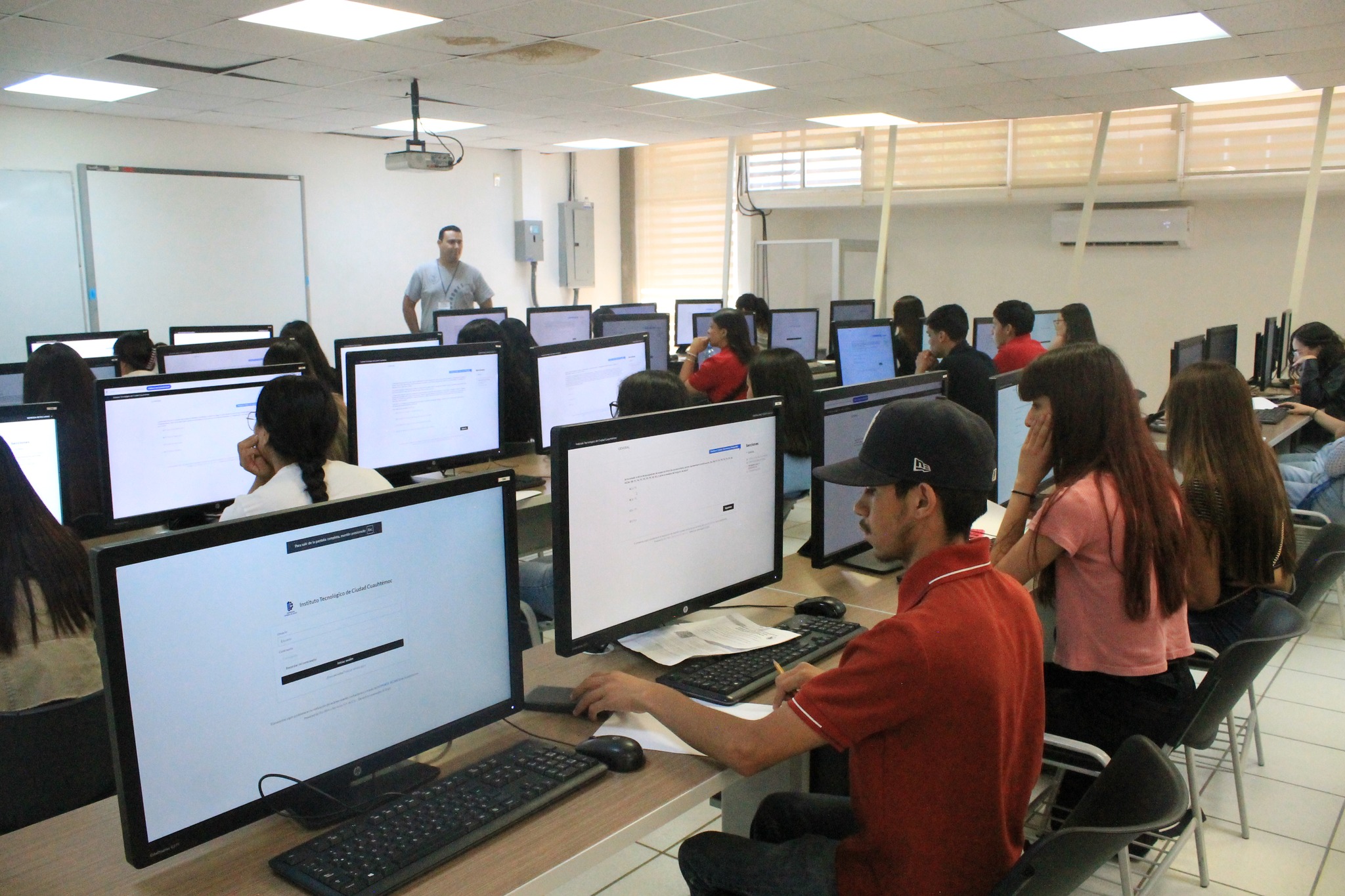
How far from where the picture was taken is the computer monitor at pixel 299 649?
1.11 metres

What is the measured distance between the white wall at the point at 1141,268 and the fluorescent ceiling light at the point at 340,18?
640 cm

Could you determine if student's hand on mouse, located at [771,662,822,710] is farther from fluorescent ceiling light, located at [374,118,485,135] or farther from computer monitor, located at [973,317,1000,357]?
fluorescent ceiling light, located at [374,118,485,135]

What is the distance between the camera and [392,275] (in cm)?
994

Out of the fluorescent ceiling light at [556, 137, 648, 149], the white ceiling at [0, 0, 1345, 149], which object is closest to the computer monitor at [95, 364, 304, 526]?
the white ceiling at [0, 0, 1345, 149]

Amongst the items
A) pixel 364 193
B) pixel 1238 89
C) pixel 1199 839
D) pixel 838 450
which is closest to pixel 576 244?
pixel 364 193

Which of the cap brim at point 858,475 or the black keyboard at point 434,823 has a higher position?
the cap brim at point 858,475

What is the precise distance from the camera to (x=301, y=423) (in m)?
2.27

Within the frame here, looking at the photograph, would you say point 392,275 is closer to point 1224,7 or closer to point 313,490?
point 1224,7

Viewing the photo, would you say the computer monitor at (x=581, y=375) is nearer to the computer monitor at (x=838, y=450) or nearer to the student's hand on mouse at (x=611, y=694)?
the computer monitor at (x=838, y=450)

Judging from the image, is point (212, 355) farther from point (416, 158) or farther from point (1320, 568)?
point (1320, 568)

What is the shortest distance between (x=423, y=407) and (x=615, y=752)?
6.85 feet

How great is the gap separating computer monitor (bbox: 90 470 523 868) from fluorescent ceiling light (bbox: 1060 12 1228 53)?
4821 millimetres

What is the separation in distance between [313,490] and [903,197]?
845 cm

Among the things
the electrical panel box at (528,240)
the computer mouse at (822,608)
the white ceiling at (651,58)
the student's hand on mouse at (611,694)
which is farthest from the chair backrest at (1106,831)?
the electrical panel box at (528,240)
